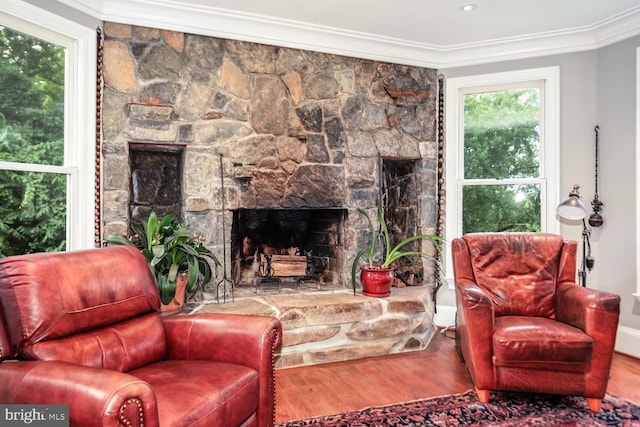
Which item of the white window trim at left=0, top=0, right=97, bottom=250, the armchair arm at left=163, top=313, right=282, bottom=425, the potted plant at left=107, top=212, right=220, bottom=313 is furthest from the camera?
the white window trim at left=0, top=0, right=97, bottom=250

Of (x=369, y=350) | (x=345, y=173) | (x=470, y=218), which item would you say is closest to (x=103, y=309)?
(x=369, y=350)

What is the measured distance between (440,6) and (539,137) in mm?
1523

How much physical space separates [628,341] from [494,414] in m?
1.75

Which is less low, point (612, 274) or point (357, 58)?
point (357, 58)

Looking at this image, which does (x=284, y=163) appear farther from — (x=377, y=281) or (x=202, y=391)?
(x=202, y=391)

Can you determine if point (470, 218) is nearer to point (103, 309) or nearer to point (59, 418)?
point (103, 309)

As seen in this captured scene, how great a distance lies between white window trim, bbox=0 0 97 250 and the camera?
284 cm

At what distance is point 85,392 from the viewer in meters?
1.24

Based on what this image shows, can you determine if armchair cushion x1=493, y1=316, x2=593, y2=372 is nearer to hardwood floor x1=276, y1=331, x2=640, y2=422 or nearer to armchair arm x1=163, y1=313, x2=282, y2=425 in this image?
hardwood floor x1=276, y1=331, x2=640, y2=422

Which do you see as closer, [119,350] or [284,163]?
[119,350]

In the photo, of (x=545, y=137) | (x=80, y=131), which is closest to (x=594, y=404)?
(x=545, y=137)

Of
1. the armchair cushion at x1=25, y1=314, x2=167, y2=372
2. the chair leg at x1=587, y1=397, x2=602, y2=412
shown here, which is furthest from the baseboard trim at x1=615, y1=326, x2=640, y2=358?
the armchair cushion at x1=25, y1=314, x2=167, y2=372

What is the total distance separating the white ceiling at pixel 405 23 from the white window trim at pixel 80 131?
0.73ft

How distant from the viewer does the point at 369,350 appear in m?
3.16
